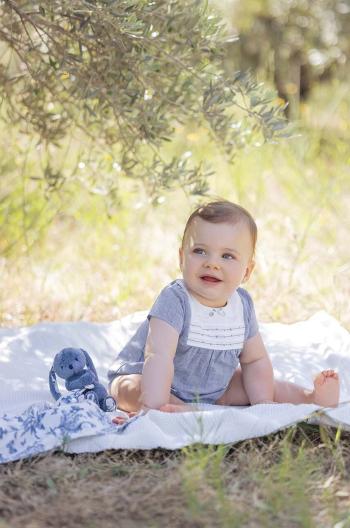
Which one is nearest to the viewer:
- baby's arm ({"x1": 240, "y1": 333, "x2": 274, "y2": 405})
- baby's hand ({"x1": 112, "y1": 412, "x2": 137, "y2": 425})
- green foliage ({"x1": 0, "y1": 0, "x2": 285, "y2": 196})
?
baby's hand ({"x1": 112, "y1": 412, "x2": 137, "y2": 425})

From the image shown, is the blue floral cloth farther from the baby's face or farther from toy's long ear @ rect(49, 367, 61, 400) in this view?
the baby's face

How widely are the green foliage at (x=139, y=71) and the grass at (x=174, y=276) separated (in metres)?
0.56

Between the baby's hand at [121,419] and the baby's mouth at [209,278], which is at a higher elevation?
the baby's mouth at [209,278]

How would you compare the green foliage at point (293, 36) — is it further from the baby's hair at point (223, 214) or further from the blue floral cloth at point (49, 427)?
the blue floral cloth at point (49, 427)

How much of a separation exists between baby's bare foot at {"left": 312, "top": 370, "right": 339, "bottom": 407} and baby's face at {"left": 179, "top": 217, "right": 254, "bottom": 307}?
0.40 m

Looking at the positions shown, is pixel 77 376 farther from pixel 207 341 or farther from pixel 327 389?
pixel 327 389

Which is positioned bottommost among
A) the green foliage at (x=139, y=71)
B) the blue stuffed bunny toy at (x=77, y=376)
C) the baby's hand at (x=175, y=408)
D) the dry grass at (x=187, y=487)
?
the dry grass at (x=187, y=487)

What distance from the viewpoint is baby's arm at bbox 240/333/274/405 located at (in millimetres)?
2795

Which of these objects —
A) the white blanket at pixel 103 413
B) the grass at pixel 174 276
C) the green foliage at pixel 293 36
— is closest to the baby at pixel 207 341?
the white blanket at pixel 103 413

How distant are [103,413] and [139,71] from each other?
4.63ft

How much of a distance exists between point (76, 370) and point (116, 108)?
115cm

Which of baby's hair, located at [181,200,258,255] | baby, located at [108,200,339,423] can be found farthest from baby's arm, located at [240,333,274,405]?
baby's hair, located at [181,200,258,255]

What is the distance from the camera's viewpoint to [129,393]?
8.84 ft

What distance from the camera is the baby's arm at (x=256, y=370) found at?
2.79m
